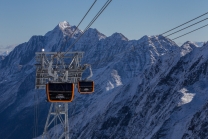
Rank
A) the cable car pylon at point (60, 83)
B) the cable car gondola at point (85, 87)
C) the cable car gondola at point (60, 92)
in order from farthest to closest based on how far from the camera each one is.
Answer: the cable car gondola at point (85, 87) < the cable car pylon at point (60, 83) < the cable car gondola at point (60, 92)

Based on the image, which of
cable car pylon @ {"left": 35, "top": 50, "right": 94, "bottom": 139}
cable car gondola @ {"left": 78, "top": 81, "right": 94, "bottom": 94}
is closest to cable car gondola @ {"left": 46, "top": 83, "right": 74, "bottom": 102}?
cable car pylon @ {"left": 35, "top": 50, "right": 94, "bottom": 139}

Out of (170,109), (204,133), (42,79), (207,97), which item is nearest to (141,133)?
(170,109)

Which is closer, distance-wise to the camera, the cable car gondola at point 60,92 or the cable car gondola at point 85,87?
the cable car gondola at point 60,92

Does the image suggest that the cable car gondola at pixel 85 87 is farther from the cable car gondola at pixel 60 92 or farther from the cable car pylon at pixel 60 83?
the cable car gondola at pixel 60 92

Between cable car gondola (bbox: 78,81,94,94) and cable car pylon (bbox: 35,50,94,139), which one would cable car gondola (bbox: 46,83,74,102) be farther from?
cable car gondola (bbox: 78,81,94,94)

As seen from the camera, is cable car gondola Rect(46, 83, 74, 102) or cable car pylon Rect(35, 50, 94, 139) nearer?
cable car gondola Rect(46, 83, 74, 102)

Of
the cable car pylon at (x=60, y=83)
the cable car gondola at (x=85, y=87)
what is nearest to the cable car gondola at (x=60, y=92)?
the cable car pylon at (x=60, y=83)

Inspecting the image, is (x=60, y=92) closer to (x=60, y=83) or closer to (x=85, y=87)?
(x=60, y=83)

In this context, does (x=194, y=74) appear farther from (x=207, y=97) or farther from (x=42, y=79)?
(x=42, y=79)

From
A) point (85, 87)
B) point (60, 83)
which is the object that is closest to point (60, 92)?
point (60, 83)
